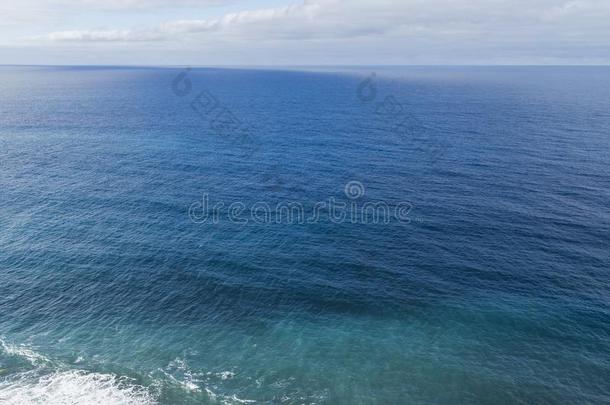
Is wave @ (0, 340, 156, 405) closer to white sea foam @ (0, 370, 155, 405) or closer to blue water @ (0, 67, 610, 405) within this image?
white sea foam @ (0, 370, 155, 405)

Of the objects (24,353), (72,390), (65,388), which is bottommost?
(72,390)

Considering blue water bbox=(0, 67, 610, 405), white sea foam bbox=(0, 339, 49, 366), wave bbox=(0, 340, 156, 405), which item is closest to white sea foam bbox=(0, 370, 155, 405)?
wave bbox=(0, 340, 156, 405)

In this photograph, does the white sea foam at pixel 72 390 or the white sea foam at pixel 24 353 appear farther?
the white sea foam at pixel 24 353

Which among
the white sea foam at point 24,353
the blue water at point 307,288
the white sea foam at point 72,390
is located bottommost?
the white sea foam at point 72,390

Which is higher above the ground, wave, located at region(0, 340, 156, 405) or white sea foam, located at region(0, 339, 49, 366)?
white sea foam, located at region(0, 339, 49, 366)

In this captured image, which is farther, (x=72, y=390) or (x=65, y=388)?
(x=65, y=388)

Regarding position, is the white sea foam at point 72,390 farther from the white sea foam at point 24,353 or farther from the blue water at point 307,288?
the white sea foam at point 24,353

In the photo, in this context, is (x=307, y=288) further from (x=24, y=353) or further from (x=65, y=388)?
(x=24, y=353)

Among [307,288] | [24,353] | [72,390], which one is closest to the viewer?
[72,390]

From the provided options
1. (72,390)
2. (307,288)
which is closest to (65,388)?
(72,390)

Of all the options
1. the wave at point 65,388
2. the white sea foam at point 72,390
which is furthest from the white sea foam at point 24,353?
the white sea foam at point 72,390

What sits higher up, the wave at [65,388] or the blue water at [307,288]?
the blue water at [307,288]
